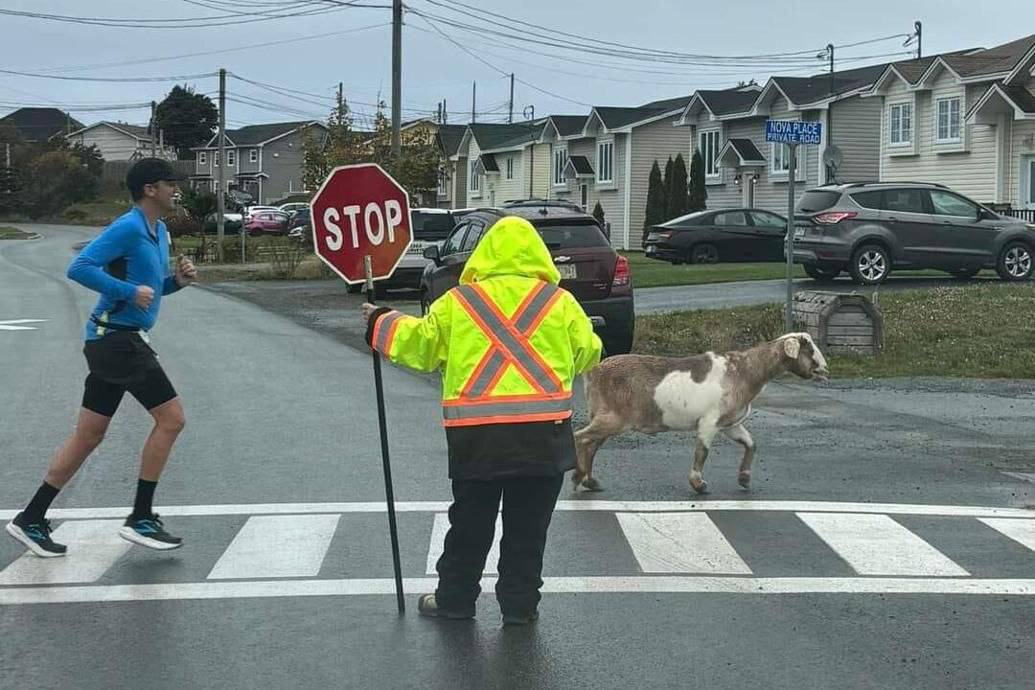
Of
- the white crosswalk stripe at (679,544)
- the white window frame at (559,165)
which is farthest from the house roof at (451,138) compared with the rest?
the white crosswalk stripe at (679,544)

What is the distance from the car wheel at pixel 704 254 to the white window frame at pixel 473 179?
40.0m

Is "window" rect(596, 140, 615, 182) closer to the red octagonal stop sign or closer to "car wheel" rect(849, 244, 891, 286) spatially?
"car wheel" rect(849, 244, 891, 286)

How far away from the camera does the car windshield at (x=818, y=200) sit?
86.0 ft

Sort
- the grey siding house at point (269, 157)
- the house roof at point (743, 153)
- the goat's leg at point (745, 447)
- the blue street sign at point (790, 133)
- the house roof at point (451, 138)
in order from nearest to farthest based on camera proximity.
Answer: the goat's leg at point (745, 447)
the blue street sign at point (790, 133)
the house roof at point (743, 153)
the house roof at point (451, 138)
the grey siding house at point (269, 157)

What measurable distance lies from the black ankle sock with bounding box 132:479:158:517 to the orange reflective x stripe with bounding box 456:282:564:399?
2.46 meters

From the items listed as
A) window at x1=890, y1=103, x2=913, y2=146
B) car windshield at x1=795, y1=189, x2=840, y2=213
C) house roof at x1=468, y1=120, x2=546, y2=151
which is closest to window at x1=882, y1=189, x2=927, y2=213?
car windshield at x1=795, y1=189, x2=840, y2=213

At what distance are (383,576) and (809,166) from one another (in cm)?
4137

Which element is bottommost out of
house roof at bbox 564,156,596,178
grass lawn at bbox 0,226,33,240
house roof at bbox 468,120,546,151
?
grass lawn at bbox 0,226,33,240

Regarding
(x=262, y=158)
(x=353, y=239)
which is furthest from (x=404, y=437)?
(x=262, y=158)

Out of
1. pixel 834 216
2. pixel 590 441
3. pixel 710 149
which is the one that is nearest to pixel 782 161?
pixel 710 149

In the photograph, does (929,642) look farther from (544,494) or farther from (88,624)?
(88,624)

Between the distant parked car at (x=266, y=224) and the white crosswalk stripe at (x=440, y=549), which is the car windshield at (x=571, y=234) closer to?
the white crosswalk stripe at (x=440, y=549)

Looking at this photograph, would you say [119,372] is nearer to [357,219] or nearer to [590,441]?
[357,219]

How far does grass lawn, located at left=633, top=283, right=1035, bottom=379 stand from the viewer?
16.9m
